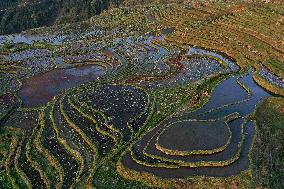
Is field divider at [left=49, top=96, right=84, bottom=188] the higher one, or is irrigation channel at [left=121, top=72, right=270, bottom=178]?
irrigation channel at [left=121, top=72, right=270, bottom=178]

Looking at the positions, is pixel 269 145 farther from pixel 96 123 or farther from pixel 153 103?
pixel 96 123

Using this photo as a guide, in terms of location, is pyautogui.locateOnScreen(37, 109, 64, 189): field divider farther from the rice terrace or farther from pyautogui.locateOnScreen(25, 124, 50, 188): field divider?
pyautogui.locateOnScreen(25, 124, 50, 188): field divider

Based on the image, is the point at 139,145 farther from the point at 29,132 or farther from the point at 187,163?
the point at 29,132

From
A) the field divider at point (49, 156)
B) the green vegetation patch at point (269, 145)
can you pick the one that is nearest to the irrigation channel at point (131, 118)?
the field divider at point (49, 156)

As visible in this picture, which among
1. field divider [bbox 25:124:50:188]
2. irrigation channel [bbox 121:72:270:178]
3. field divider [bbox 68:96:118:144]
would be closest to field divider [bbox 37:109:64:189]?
field divider [bbox 25:124:50:188]

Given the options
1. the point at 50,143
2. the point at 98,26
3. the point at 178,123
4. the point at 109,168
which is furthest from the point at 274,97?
the point at 98,26

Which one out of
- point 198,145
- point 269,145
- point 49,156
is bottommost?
point 49,156

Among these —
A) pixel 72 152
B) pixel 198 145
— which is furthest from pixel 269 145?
pixel 72 152

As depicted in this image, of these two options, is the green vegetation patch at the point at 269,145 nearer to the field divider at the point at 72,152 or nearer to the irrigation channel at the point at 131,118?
the irrigation channel at the point at 131,118
